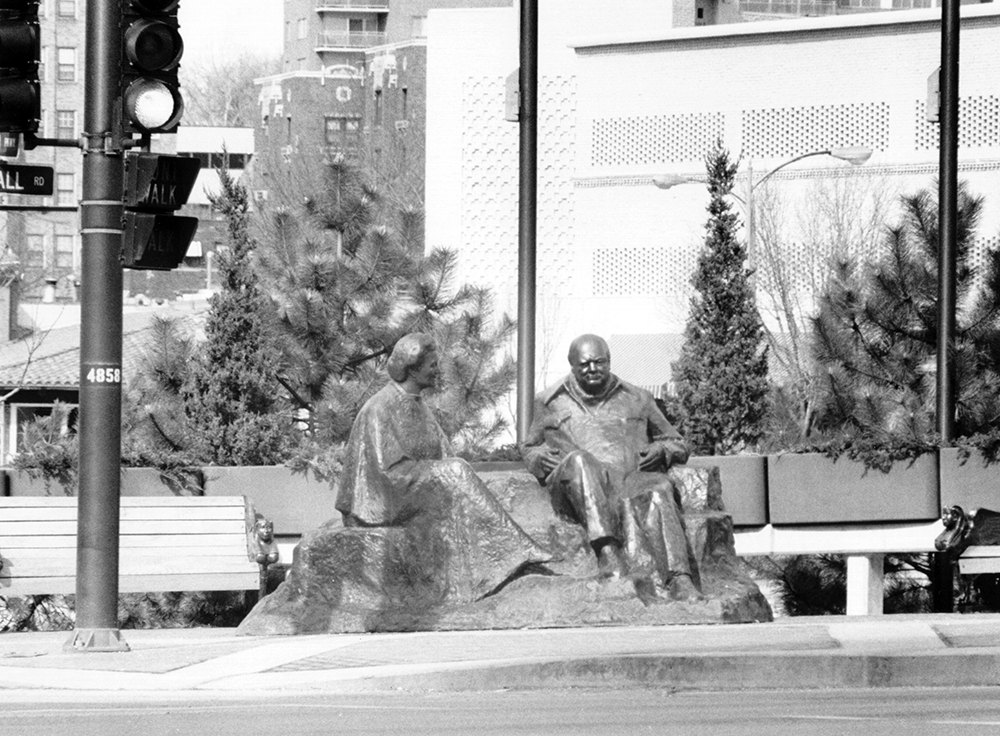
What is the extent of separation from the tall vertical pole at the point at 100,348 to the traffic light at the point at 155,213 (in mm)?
139

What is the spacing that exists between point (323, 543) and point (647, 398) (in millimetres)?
2499

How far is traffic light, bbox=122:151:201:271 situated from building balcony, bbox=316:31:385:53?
88.5m

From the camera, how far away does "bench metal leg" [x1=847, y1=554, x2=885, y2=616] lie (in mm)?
17812

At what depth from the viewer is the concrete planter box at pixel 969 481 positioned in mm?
17094

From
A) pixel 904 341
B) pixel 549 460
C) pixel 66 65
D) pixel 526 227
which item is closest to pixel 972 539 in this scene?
pixel 904 341

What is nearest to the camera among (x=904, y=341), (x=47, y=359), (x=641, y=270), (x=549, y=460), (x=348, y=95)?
(x=549, y=460)

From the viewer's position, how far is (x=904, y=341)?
19.7m

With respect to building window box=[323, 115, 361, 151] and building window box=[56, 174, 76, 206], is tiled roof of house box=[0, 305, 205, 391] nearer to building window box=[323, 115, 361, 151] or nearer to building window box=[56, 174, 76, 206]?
building window box=[323, 115, 361, 151]

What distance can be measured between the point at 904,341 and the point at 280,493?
5883mm

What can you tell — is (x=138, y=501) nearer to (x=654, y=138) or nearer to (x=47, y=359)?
(x=654, y=138)

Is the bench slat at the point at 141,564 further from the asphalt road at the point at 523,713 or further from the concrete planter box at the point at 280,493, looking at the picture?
the asphalt road at the point at 523,713

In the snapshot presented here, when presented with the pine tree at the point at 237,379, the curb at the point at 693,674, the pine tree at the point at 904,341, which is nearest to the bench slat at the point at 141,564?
the pine tree at the point at 237,379

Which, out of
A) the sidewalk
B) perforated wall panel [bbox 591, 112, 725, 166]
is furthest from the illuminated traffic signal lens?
perforated wall panel [bbox 591, 112, 725, 166]

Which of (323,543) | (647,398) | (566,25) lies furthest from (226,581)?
(566,25)
